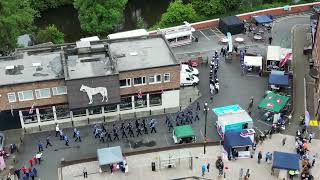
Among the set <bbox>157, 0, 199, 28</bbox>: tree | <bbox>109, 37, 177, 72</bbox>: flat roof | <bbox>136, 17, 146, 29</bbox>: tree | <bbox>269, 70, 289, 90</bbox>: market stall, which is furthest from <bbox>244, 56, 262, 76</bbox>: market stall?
<bbox>136, 17, 146, 29</bbox>: tree

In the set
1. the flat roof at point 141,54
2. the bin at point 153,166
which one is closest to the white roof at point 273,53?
the flat roof at point 141,54

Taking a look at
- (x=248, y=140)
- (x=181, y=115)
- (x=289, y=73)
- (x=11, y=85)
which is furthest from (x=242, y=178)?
(x=11, y=85)

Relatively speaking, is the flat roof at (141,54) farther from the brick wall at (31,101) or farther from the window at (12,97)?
the window at (12,97)

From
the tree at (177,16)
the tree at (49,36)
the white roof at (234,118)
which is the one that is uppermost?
the tree at (177,16)

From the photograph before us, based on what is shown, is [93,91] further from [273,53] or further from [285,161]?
[273,53]

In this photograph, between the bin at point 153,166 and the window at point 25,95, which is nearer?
the bin at point 153,166

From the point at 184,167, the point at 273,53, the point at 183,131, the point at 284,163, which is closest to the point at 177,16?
the point at 273,53
